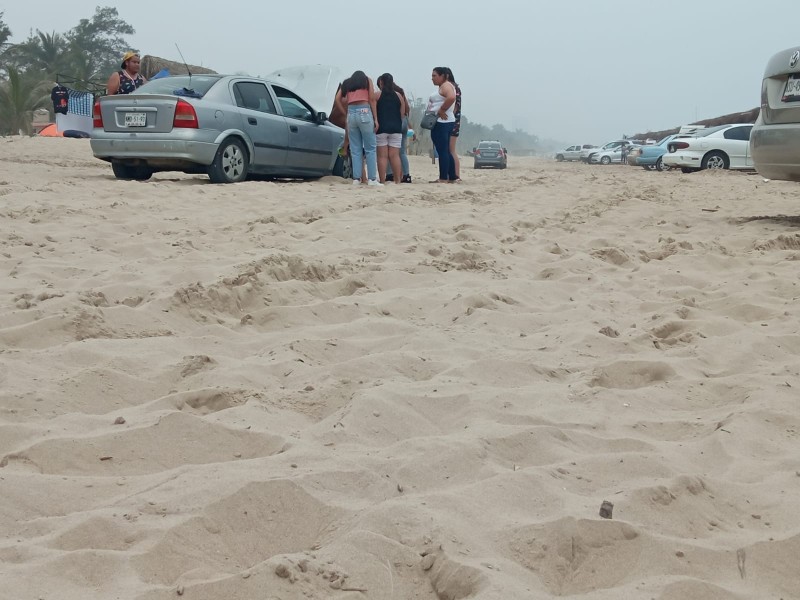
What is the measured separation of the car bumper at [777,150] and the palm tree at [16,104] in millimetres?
25131

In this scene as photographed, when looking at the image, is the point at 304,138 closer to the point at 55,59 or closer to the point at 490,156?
the point at 490,156

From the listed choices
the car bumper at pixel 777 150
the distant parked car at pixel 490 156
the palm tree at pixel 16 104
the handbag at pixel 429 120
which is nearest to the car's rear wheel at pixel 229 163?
the handbag at pixel 429 120

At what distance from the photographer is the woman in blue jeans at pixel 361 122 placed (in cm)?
1157

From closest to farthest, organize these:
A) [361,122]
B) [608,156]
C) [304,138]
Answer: [361,122], [304,138], [608,156]

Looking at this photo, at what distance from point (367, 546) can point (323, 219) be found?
17.5 feet

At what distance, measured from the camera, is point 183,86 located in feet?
35.8

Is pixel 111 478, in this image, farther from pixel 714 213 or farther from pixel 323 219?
pixel 714 213

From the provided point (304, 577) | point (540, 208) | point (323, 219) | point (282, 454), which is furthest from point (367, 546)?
point (540, 208)

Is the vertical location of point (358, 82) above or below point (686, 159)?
above

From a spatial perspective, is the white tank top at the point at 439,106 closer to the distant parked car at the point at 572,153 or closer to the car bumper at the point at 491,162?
the car bumper at the point at 491,162

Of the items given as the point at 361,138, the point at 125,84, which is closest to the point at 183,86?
the point at 125,84

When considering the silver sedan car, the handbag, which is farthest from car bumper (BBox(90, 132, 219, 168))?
the handbag

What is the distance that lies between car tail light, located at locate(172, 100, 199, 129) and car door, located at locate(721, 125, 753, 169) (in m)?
17.5

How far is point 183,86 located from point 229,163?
118cm
